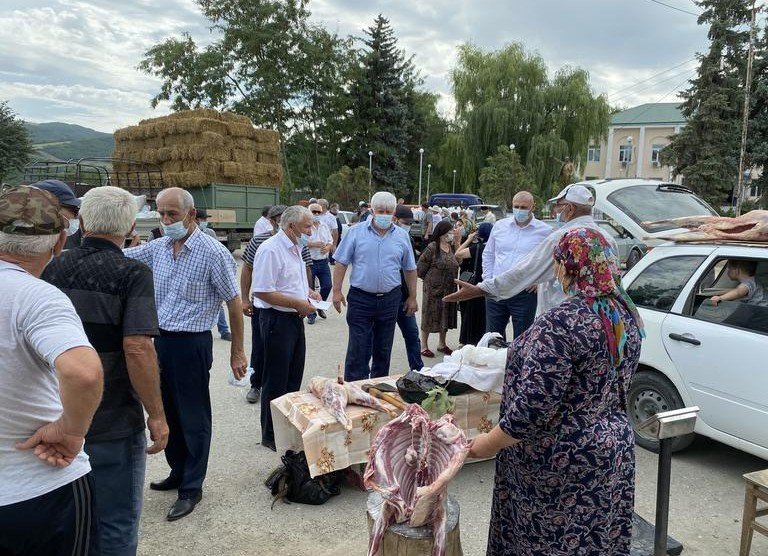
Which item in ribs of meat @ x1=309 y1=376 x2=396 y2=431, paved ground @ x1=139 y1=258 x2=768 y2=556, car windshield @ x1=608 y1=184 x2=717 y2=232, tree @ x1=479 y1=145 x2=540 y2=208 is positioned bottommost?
paved ground @ x1=139 y1=258 x2=768 y2=556

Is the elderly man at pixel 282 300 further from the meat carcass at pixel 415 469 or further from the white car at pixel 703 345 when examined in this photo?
the white car at pixel 703 345

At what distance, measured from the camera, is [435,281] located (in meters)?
6.97

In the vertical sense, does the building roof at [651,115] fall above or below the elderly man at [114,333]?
above

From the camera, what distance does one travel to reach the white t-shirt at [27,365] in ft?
5.04

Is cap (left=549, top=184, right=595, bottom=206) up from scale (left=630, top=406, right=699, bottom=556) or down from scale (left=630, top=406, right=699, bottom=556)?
up

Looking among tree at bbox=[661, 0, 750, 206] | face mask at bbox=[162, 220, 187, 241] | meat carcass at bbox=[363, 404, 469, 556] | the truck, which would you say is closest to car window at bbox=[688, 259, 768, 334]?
meat carcass at bbox=[363, 404, 469, 556]

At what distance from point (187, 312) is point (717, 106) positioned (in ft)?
104

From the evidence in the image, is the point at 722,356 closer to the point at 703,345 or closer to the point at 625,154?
the point at 703,345

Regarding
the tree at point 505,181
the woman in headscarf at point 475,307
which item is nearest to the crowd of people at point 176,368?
the woman in headscarf at point 475,307

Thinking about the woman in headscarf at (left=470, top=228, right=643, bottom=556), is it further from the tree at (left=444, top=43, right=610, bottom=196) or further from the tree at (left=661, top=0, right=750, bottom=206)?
the tree at (left=444, top=43, right=610, bottom=196)

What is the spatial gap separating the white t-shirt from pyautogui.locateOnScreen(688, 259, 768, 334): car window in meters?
4.14

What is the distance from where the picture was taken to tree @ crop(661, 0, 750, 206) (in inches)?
1073

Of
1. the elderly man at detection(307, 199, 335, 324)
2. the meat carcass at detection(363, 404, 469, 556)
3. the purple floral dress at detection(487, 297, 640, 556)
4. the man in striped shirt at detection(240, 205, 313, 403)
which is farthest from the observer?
the elderly man at detection(307, 199, 335, 324)

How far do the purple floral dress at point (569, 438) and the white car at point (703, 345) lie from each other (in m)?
2.12
